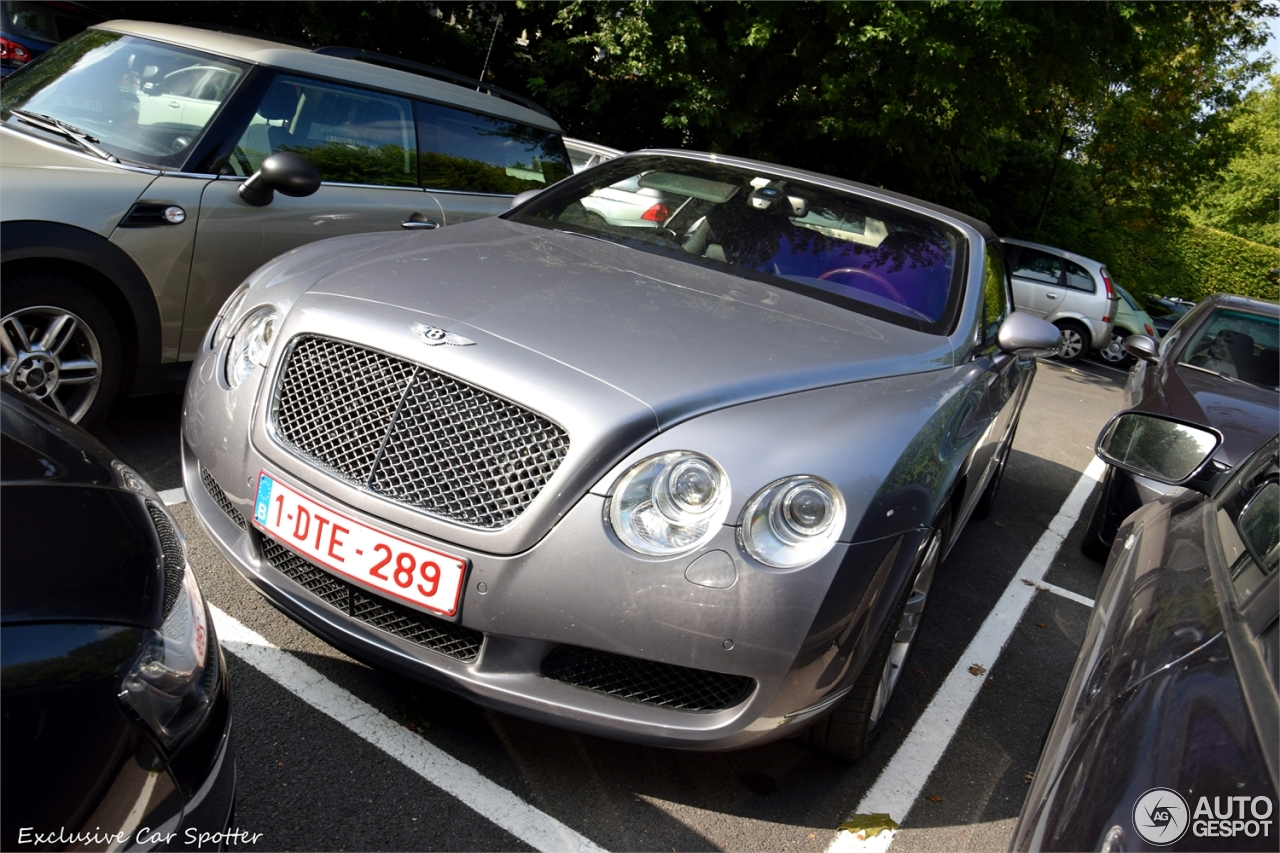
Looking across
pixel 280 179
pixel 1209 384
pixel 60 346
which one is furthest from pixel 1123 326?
pixel 60 346

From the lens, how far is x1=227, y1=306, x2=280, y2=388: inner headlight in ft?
9.20

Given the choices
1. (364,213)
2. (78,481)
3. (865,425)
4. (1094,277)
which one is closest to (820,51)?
(1094,277)

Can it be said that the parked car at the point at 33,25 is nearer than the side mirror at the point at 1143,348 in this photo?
No

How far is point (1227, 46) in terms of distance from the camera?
1909cm

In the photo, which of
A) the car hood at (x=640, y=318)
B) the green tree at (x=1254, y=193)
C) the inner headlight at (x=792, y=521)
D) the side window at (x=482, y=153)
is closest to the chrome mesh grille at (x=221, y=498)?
the car hood at (x=640, y=318)

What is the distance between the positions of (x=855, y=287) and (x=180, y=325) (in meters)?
2.72

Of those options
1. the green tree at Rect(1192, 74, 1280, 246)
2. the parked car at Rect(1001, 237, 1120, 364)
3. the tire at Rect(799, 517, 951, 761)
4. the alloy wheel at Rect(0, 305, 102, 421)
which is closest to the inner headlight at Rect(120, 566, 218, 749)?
the tire at Rect(799, 517, 951, 761)

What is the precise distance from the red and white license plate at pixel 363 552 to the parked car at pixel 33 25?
11800mm

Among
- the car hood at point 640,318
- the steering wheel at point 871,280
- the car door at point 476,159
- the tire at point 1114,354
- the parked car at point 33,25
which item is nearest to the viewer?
the car hood at point 640,318

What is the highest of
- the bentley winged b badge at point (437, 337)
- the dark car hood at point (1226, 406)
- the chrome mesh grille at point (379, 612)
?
the bentley winged b badge at point (437, 337)

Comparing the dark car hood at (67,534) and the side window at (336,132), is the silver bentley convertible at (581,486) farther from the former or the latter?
the side window at (336,132)

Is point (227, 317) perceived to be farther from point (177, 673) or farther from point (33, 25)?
point (33, 25)

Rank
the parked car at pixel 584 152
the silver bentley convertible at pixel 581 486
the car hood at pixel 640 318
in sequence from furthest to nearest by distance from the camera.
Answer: the parked car at pixel 584 152, the car hood at pixel 640 318, the silver bentley convertible at pixel 581 486

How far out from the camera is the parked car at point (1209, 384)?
5023mm
